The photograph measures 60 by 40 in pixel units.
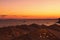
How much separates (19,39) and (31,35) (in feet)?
6.10

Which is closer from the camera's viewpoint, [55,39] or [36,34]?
[55,39]

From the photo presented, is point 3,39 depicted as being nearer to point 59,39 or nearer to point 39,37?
point 39,37

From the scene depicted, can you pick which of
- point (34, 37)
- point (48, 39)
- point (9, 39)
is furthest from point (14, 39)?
point (48, 39)

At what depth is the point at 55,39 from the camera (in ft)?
89.5

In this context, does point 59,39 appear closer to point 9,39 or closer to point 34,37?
point 34,37

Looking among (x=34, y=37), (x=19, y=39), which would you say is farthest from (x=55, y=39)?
(x=19, y=39)

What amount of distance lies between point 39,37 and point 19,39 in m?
2.61

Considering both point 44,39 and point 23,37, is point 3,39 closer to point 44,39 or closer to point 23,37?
point 23,37

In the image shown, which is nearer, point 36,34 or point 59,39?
point 59,39

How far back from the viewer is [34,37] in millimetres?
27484

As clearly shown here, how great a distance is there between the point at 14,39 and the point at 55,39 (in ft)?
17.4

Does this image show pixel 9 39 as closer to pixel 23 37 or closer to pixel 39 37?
pixel 23 37

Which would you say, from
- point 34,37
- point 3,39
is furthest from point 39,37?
point 3,39

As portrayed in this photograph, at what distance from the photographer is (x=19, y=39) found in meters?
27.1
